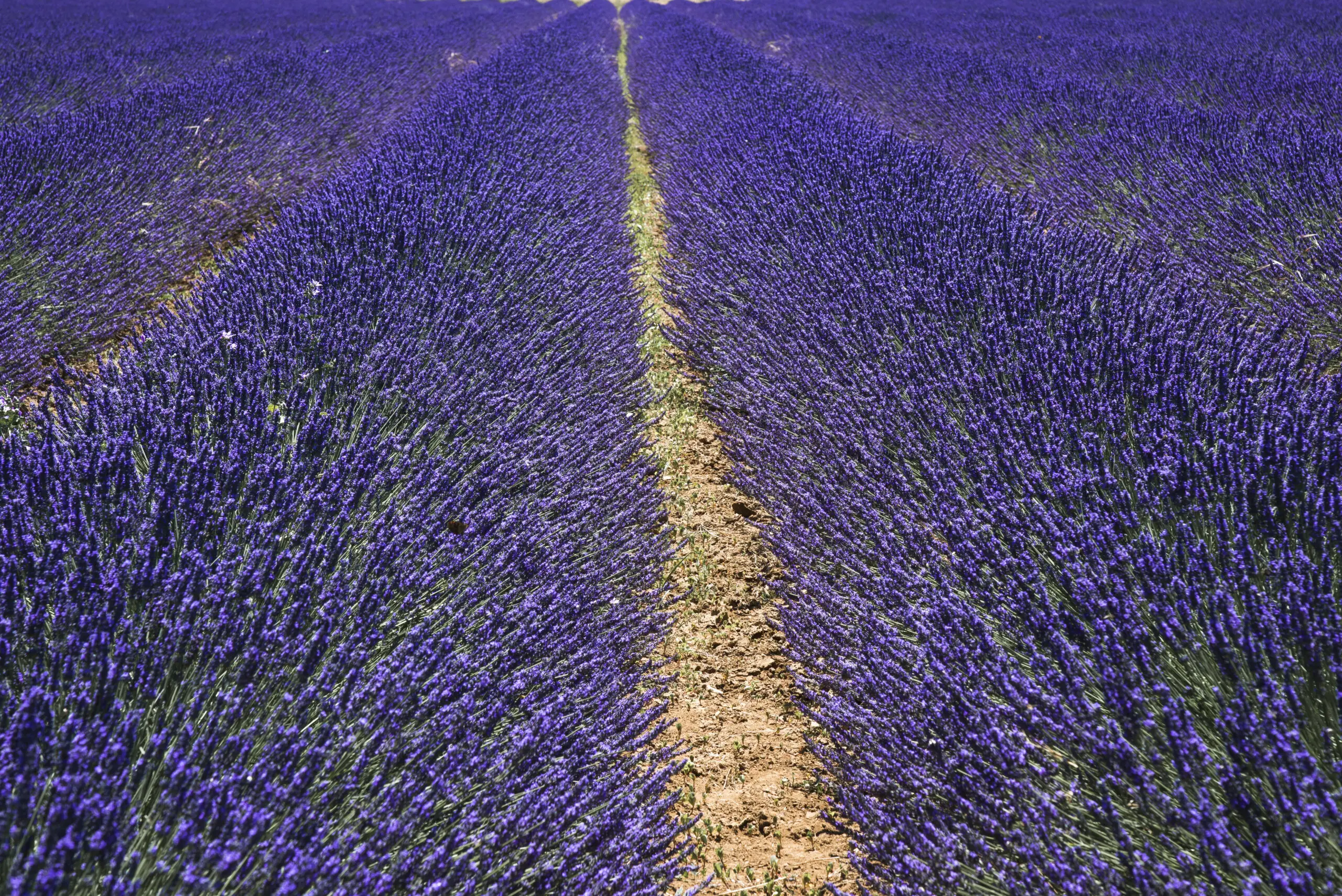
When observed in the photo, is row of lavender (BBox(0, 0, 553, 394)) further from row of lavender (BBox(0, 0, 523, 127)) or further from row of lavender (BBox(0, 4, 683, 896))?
row of lavender (BBox(0, 4, 683, 896))

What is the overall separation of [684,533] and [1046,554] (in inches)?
43.6

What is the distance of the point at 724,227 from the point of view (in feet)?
12.8

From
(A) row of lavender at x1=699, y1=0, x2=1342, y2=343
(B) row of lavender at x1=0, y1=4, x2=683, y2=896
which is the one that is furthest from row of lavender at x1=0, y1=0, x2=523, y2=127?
(A) row of lavender at x1=699, y1=0, x2=1342, y2=343

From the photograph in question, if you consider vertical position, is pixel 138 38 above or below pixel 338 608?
above

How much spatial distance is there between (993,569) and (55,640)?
1.82 metres

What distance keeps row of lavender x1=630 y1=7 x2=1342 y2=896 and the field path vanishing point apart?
0.37ft

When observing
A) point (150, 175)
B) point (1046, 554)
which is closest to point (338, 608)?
point (1046, 554)

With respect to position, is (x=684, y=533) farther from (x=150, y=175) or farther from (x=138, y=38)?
(x=138, y=38)

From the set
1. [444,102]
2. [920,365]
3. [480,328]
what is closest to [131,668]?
[480,328]

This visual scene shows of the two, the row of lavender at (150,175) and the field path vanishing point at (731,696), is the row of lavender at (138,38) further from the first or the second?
the field path vanishing point at (731,696)

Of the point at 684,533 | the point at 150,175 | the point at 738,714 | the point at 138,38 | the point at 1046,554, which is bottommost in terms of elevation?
the point at 738,714

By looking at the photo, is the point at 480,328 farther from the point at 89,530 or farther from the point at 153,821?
the point at 153,821

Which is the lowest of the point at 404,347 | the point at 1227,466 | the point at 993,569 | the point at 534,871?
the point at 534,871

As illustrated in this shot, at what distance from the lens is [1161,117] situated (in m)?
5.02
